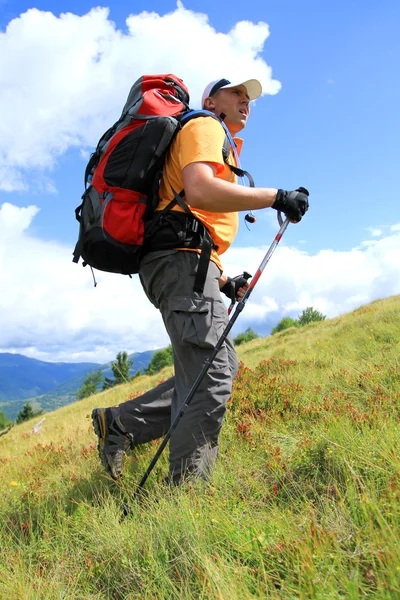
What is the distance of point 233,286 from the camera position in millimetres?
4121

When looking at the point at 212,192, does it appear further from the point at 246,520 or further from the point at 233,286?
the point at 246,520

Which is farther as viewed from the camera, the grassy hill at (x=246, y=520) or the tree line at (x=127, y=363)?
the tree line at (x=127, y=363)

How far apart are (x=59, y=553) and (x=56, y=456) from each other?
263cm

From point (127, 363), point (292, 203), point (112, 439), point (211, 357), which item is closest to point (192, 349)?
point (211, 357)

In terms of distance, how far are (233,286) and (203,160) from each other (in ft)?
4.94

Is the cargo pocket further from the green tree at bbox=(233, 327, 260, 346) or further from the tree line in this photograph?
the green tree at bbox=(233, 327, 260, 346)

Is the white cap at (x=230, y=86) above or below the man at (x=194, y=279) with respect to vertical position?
above

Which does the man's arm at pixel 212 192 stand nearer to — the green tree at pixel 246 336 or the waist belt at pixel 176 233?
the waist belt at pixel 176 233

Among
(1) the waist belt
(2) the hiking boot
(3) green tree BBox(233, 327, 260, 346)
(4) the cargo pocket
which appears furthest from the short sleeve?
(3) green tree BBox(233, 327, 260, 346)

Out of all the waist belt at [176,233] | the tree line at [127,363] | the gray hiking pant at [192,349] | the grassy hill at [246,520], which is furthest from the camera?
the tree line at [127,363]

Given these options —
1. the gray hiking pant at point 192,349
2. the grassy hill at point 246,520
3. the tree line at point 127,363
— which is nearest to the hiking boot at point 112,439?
the grassy hill at point 246,520

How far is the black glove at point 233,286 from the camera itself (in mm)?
4121

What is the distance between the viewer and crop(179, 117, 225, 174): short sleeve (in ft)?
9.50

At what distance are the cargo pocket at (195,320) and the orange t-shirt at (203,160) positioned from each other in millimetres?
438
